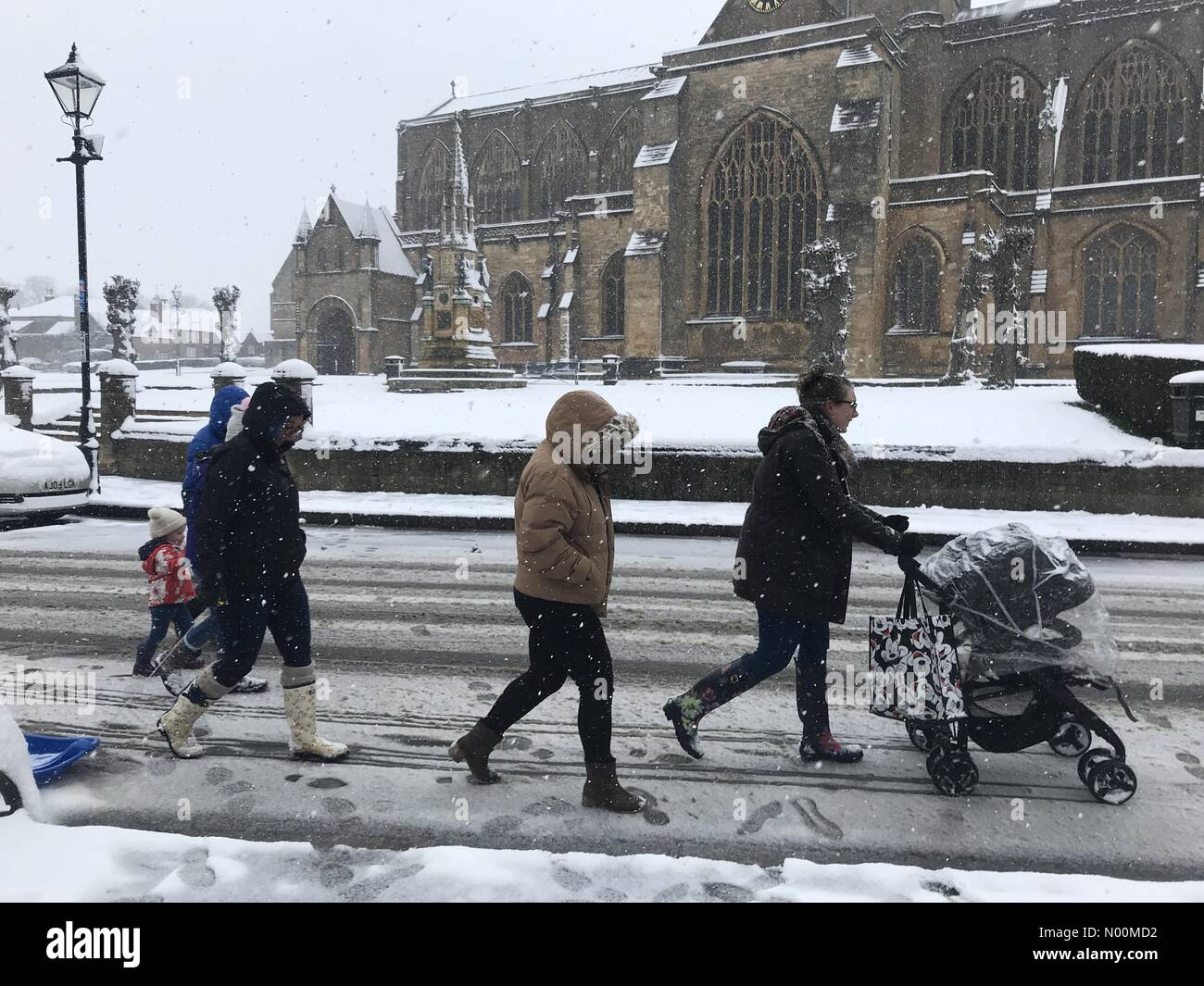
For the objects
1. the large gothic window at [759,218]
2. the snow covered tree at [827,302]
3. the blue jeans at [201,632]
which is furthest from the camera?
the large gothic window at [759,218]

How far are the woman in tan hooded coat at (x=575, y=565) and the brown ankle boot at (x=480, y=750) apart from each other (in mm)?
235

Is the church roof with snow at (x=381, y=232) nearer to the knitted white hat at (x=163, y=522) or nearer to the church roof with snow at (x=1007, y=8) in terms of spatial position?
the church roof with snow at (x=1007, y=8)

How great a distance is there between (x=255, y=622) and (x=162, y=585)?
1.95m

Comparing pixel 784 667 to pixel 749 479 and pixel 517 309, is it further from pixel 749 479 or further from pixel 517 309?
pixel 517 309

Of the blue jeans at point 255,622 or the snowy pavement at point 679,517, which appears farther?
the snowy pavement at point 679,517

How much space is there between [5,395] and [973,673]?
2664cm

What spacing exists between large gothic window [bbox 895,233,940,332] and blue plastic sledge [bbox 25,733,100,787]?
2916 cm

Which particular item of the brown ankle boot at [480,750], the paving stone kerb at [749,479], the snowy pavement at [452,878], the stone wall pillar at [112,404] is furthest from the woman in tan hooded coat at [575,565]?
the stone wall pillar at [112,404]

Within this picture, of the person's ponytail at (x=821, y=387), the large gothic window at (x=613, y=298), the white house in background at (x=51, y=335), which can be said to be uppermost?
the white house in background at (x=51, y=335)

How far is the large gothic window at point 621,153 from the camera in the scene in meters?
46.7

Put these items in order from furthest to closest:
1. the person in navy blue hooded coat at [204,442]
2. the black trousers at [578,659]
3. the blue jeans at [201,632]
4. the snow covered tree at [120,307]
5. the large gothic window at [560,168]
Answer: the large gothic window at [560,168], the snow covered tree at [120,307], the person in navy blue hooded coat at [204,442], the blue jeans at [201,632], the black trousers at [578,659]

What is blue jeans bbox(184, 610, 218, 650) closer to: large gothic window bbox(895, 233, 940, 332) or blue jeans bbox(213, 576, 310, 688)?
blue jeans bbox(213, 576, 310, 688)
